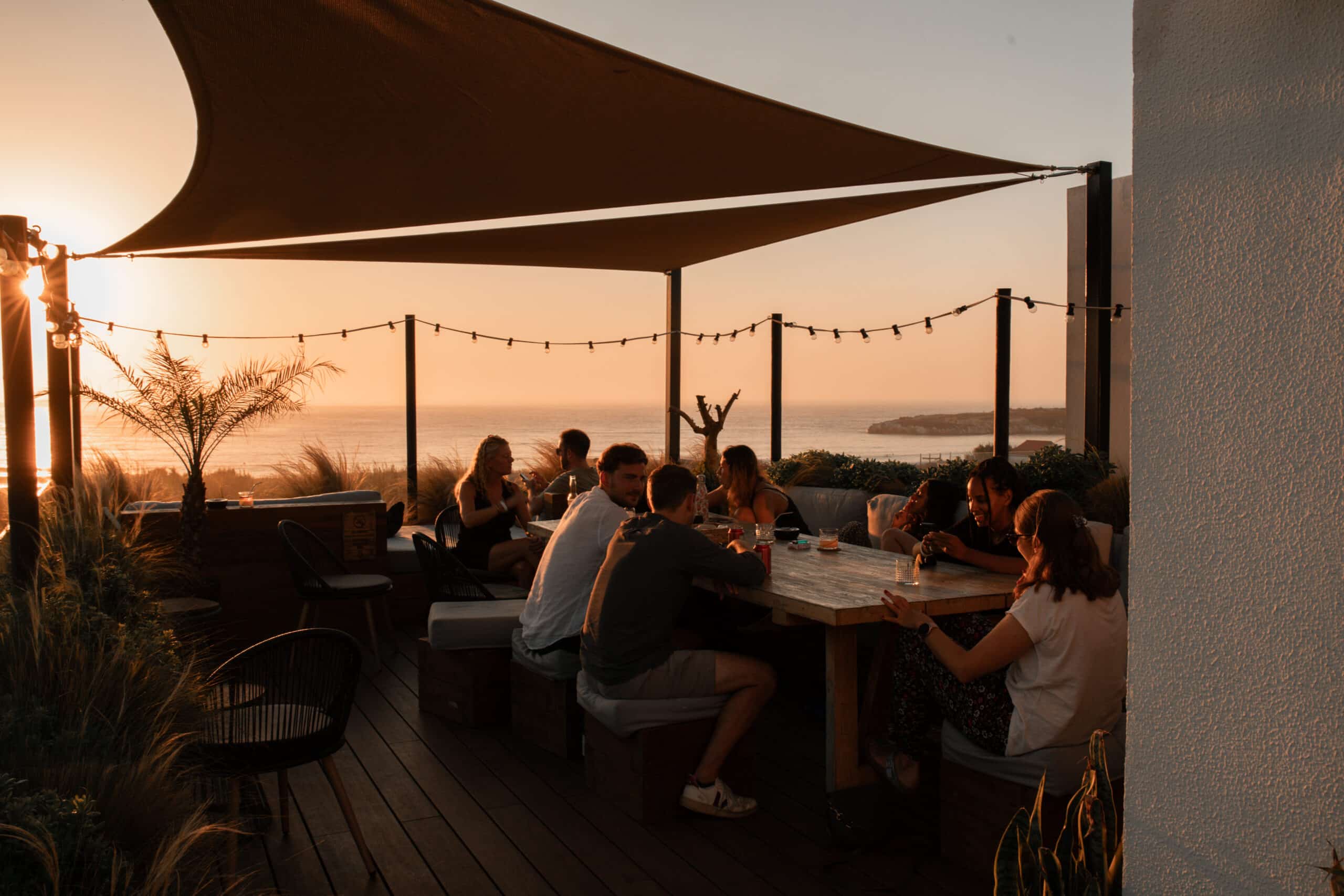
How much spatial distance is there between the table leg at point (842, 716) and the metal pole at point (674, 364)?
631 cm

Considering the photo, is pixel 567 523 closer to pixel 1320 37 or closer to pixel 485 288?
pixel 1320 37

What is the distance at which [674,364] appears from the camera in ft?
33.8

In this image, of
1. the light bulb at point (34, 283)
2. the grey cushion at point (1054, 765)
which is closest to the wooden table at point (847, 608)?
the grey cushion at point (1054, 765)

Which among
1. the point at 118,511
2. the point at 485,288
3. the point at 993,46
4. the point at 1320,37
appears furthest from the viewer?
the point at 485,288

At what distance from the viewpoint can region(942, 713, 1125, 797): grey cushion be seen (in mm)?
2816

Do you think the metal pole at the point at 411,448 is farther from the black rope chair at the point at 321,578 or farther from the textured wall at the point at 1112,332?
the textured wall at the point at 1112,332

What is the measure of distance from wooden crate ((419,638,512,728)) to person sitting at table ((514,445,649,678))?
0.43m

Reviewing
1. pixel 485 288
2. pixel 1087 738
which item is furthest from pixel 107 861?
pixel 485 288

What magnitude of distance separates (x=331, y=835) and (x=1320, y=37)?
11.5 feet

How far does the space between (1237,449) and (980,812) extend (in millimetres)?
1847

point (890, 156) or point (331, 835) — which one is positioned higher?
point (890, 156)

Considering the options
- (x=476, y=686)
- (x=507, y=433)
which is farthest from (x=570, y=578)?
(x=507, y=433)

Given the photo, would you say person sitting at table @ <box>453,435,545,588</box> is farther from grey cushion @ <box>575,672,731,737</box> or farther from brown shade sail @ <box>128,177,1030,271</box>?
grey cushion @ <box>575,672,731,737</box>

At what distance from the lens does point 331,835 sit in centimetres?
344
